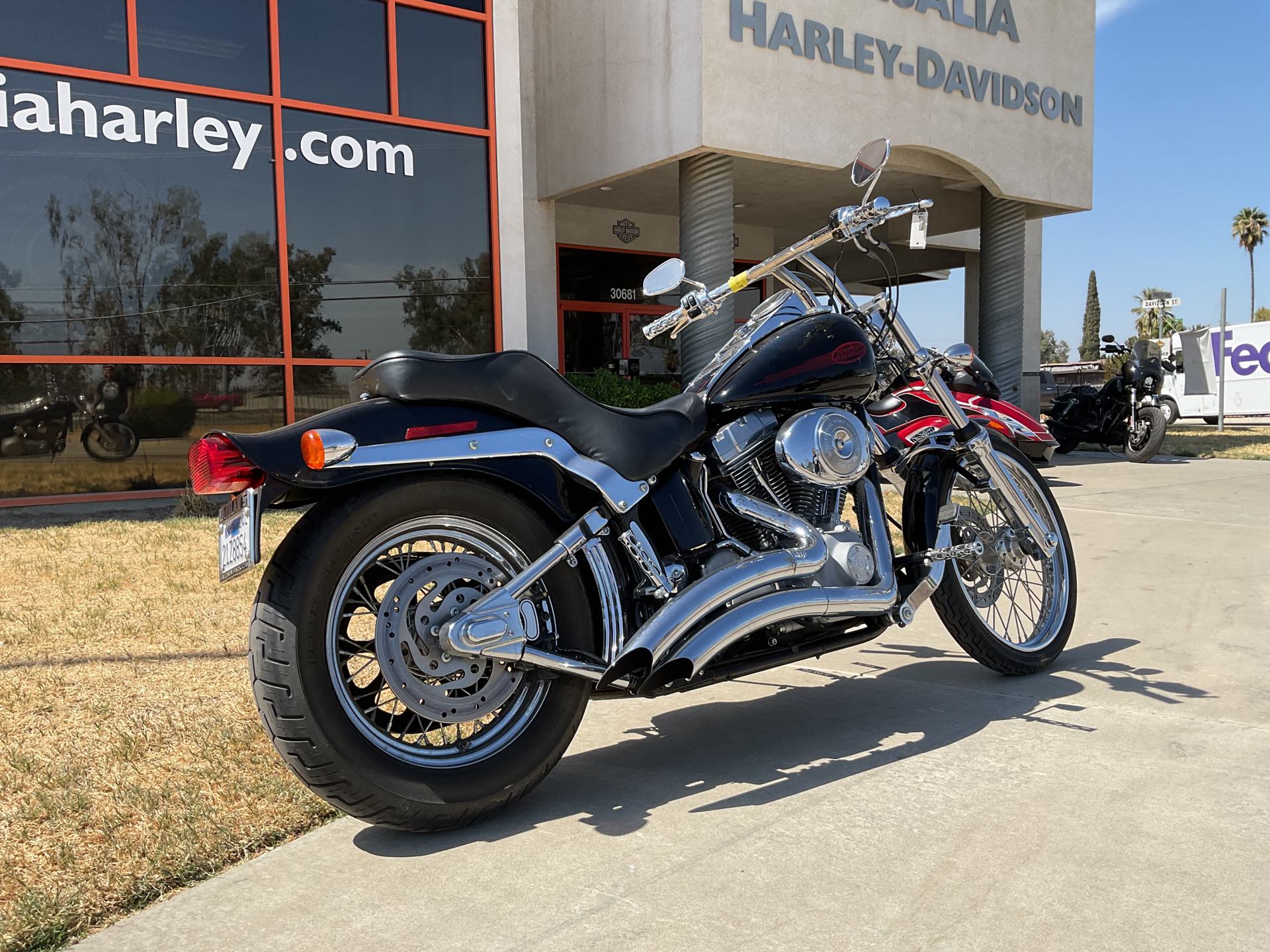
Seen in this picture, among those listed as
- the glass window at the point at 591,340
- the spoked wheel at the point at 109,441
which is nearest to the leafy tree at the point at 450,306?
the spoked wheel at the point at 109,441

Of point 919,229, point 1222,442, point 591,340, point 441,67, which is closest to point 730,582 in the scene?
point 919,229

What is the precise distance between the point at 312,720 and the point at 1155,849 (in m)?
2.03

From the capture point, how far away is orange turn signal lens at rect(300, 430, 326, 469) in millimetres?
2504

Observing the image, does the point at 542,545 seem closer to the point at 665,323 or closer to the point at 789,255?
the point at 665,323

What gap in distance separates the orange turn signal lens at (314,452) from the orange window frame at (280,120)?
9.16 m

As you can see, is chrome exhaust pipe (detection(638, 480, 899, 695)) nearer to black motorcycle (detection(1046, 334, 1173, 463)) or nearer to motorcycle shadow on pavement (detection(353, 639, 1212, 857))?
motorcycle shadow on pavement (detection(353, 639, 1212, 857))

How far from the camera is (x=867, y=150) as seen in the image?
362 cm

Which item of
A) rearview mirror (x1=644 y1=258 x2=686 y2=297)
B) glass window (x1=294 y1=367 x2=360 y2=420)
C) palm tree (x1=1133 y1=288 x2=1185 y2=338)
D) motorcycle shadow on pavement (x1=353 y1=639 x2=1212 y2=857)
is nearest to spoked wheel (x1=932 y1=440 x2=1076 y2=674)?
motorcycle shadow on pavement (x1=353 y1=639 x2=1212 y2=857)

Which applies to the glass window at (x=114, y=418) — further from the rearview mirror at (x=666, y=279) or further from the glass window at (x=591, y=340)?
the rearview mirror at (x=666, y=279)

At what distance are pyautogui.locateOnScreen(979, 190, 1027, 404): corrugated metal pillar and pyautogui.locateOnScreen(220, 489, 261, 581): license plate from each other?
591 inches

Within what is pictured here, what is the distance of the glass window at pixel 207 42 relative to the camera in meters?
10.5

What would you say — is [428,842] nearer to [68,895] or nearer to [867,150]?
[68,895]

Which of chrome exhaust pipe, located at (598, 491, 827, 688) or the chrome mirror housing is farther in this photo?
the chrome mirror housing

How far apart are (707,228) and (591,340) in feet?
17.0
